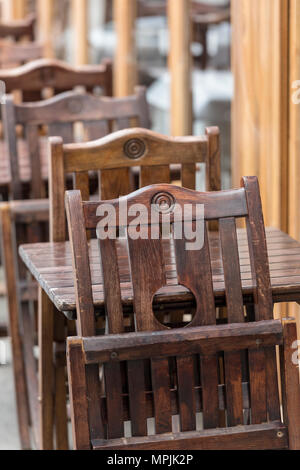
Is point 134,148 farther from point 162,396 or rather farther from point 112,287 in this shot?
point 162,396

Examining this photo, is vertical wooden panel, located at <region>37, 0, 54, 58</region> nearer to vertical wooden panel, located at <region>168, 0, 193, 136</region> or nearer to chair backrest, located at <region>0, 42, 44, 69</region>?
chair backrest, located at <region>0, 42, 44, 69</region>

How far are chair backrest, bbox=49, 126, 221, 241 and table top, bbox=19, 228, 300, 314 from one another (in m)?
0.14

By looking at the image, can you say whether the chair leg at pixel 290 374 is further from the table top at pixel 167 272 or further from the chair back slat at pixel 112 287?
the chair back slat at pixel 112 287

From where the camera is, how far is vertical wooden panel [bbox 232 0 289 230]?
2.69 m

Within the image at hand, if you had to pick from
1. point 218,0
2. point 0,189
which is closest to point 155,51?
point 218,0

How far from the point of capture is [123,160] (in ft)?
7.42

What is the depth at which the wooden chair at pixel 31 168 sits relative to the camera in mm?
2881

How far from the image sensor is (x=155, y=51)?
6.78m

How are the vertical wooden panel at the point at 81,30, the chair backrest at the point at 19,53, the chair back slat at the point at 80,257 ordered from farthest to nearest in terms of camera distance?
the vertical wooden panel at the point at 81,30 → the chair backrest at the point at 19,53 → the chair back slat at the point at 80,257

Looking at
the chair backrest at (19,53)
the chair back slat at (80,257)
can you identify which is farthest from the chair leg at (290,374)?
the chair backrest at (19,53)

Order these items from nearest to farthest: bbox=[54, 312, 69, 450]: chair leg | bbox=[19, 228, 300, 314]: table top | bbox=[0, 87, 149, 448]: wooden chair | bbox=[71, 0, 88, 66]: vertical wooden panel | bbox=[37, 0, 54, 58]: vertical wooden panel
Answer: bbox=[19, 228, 300, 314]: table top → bbox=[54, 312, 69, 450]: chair leg → bbox=[0, 87, 149, 448]: wooden chair → bbox=[71, 0, 88, 66]: vertical wooden panel → bbox=[37, 0, 54, 58]: vertical wooden panel

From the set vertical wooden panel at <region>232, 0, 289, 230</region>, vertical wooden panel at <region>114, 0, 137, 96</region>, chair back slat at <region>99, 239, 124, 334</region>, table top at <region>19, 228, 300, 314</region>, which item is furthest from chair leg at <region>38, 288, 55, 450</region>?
vertical wooden panel at <region>114, 0, 137, 96</region>

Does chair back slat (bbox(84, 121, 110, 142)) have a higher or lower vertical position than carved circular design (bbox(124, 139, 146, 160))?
lower
